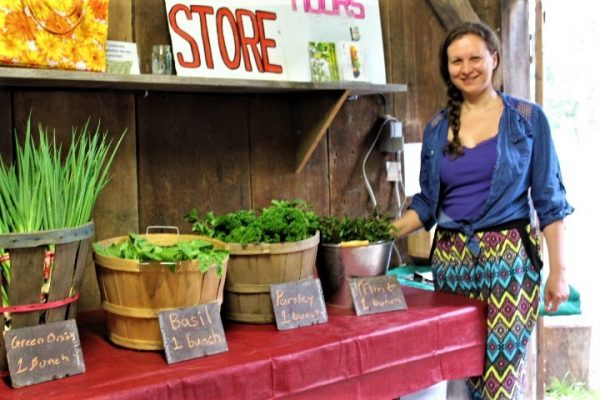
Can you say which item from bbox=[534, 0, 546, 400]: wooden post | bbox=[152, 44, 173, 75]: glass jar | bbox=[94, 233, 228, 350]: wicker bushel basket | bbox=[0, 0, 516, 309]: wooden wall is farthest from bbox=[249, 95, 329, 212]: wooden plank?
bbox=[534, 0, 546, 400]: wooden post

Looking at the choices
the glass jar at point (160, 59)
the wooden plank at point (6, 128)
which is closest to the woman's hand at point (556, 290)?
the glass jar at point (160, 59)

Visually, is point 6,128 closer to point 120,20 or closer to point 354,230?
point 120,20

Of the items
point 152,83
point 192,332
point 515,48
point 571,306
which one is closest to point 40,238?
point 192,332

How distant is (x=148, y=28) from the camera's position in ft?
6.93

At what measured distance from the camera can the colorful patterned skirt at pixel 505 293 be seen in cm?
196

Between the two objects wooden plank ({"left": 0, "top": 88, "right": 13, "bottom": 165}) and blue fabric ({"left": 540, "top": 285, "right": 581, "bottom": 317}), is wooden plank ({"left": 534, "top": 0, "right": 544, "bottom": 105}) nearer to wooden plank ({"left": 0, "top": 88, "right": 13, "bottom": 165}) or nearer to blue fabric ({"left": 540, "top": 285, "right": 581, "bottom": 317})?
blue fabric ({"left": 540, "top": 285, "right": 581, "bottom": 317})

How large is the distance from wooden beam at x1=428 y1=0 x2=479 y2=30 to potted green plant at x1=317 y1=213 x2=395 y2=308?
1241 millimetres

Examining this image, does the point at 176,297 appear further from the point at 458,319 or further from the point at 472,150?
the point at 472,150

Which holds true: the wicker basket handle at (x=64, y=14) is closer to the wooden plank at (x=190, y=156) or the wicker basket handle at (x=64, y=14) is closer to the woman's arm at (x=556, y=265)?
the wooden plank at (x=190, y=156)

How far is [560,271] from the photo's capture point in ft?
6.72

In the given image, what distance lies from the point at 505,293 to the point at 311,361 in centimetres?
71

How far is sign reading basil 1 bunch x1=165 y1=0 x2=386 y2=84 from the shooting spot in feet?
6.98

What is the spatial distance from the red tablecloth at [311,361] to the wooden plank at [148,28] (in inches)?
31.8

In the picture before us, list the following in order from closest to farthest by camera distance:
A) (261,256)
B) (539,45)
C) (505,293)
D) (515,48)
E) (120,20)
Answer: (261,256)
(505,293)
(120,20)
(515,48)
(539,45)
